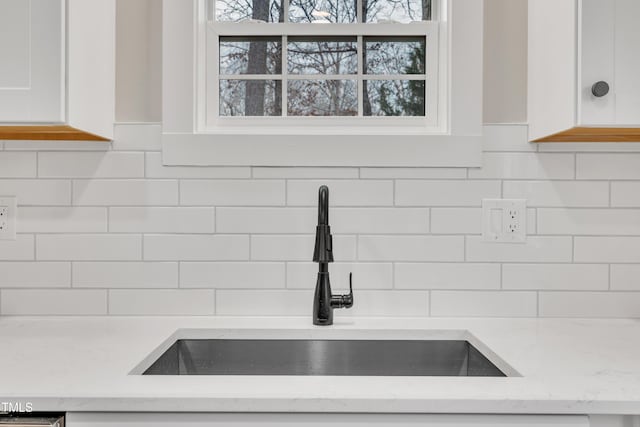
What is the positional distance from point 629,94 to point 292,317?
103 cm

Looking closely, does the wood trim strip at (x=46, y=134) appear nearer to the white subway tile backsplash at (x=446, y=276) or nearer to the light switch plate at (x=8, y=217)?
the light switch plate at (x=8, y=217)

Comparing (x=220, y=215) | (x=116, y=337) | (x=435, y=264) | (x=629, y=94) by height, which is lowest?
(x=116, y=337)

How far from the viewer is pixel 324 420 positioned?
3.02 ft

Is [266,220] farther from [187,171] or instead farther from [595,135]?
[595,135]

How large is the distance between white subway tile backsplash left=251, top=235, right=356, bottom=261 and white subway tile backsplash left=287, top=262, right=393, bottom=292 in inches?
0.9

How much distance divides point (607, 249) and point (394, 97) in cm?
78

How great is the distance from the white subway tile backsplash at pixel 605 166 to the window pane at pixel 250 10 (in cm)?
102

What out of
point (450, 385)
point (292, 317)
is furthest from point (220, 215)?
point (450, 385)

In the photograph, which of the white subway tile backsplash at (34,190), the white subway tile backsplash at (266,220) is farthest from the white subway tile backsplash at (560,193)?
the white subway tile backsplash at (34,190)

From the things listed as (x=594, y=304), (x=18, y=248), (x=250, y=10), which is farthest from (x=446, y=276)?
(x=18, y=248)

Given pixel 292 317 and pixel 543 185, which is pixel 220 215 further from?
pixel 543 185

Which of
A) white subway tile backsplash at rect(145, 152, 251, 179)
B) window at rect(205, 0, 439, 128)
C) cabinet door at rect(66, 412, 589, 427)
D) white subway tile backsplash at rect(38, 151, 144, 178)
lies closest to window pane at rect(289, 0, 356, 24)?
window at rect(205, 0, 439, 128)

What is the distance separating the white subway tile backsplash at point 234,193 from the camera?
5.03ft

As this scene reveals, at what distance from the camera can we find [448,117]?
60.9 inches
